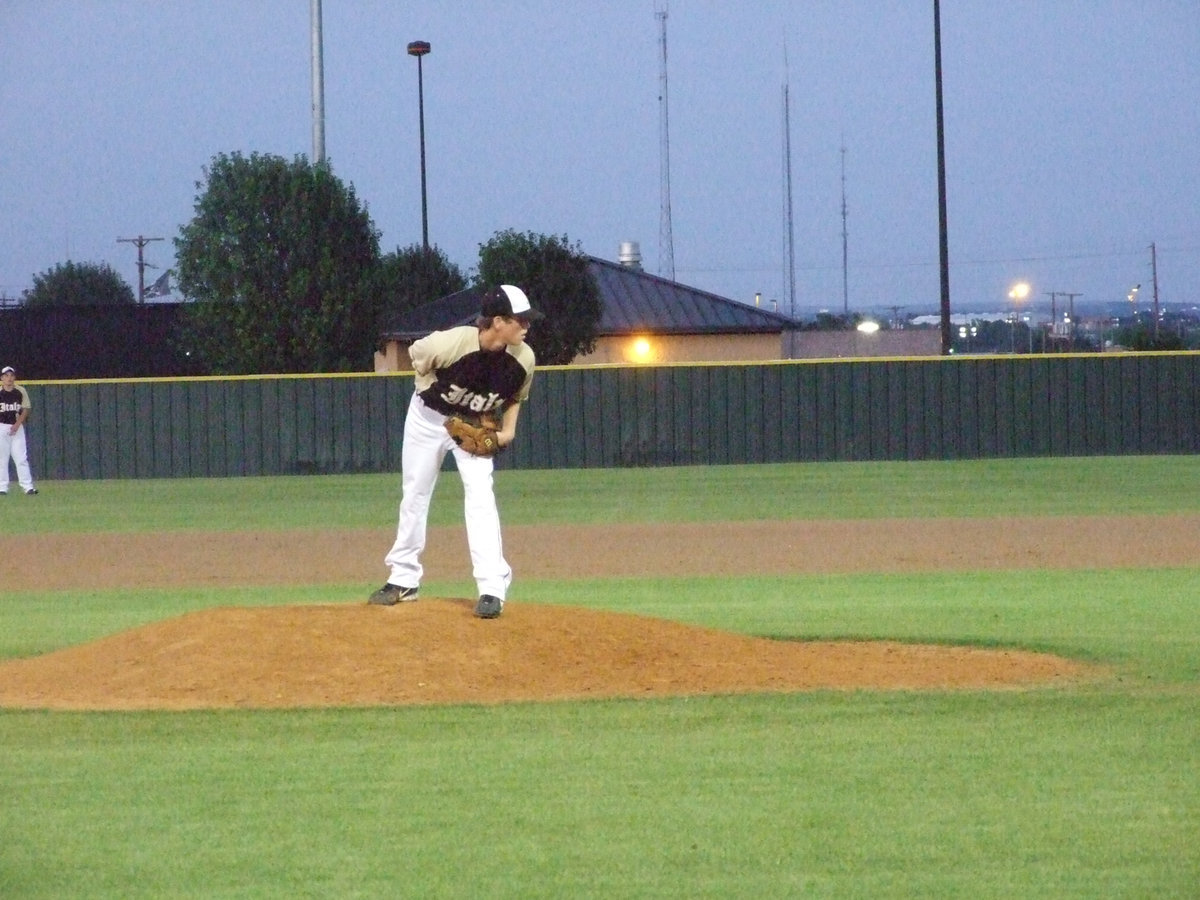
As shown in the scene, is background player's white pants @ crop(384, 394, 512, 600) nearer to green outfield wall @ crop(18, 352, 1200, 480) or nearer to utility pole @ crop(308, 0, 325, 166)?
green outfield wall @ crop(18, 352, 1200, 480)

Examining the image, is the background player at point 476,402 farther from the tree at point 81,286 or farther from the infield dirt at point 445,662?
the tree at point 81,286

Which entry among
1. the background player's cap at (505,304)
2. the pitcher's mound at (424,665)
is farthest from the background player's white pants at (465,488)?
the background player's cap at (505,304)

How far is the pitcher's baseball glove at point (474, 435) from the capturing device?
25.8 ft

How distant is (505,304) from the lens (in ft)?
25.2

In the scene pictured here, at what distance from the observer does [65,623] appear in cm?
1096

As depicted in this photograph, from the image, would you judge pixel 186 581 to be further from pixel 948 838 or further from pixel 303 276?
pixel 303 276

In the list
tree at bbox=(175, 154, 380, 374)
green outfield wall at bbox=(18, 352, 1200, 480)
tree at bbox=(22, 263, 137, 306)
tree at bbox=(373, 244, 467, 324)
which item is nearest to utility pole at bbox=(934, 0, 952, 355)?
green outfield wall at bbox=(18, 352, 1200, 480)

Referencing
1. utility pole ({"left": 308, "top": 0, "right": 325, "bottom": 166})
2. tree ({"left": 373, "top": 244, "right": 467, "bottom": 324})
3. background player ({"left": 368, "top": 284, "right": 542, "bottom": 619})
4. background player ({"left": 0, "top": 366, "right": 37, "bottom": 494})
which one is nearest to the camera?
background player ({"left": 368, "top": 284, "right": 542, "bottom": 619})

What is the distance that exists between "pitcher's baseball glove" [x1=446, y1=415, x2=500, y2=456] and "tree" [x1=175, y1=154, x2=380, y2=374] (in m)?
28.5

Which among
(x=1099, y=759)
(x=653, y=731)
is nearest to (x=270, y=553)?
(x=653, y=731)

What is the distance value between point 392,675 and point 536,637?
867mm

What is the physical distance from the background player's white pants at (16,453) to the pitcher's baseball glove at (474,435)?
18.4m

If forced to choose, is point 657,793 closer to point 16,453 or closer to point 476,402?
point 476,402

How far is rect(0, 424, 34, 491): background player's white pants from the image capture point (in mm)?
24438
